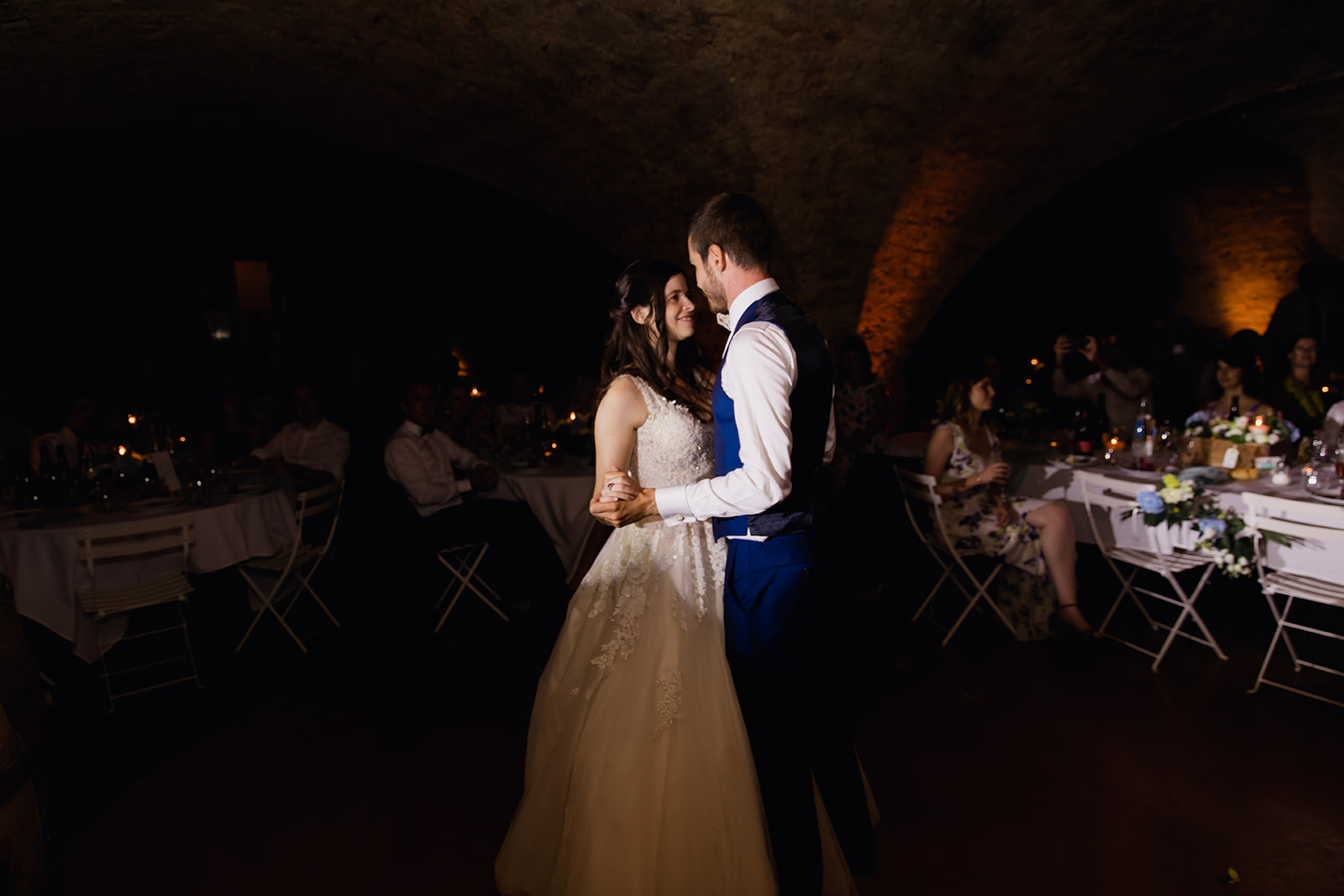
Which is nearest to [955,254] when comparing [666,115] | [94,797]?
[666,115]

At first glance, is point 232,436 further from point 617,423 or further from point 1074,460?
point 1074,460

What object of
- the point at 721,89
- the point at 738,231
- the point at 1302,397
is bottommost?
the point at 1302,397

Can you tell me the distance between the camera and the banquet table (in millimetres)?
3164

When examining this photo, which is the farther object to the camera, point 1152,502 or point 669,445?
point 1152,502

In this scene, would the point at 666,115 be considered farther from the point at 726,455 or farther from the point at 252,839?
the point at 252,839

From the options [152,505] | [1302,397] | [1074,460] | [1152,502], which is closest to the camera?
[1152,502]

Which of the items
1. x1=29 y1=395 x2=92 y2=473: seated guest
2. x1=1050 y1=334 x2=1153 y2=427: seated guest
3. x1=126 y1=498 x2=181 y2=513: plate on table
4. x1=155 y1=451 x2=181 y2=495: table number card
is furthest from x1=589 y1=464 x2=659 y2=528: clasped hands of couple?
x1=1050 y1=334 x2=1153 y2=427: seated guest

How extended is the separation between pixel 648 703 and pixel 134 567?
122 inches

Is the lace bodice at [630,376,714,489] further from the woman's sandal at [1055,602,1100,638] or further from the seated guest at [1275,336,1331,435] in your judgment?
the seated guest at [1275,336,1331,435]

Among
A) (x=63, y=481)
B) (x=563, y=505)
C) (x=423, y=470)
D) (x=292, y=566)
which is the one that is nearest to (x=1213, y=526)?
(x=563, y=505)

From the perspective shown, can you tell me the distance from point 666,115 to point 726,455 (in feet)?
15.7

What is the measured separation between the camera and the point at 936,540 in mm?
4020

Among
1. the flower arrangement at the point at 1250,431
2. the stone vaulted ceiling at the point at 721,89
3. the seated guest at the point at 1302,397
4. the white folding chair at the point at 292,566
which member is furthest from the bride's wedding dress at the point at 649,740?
the seated guest at the point at 1302,397

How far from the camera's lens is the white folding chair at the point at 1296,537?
9.03 ft
